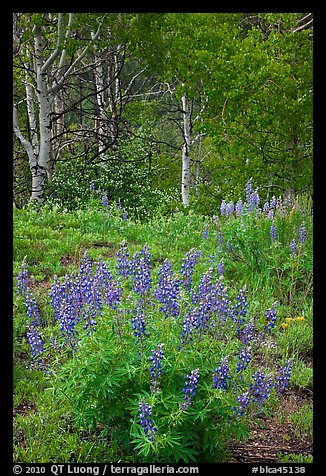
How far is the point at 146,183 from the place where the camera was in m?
14.1

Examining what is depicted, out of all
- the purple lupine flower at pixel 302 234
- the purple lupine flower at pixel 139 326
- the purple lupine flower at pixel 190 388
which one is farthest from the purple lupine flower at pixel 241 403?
the purple lupine flower at pixel 302 234

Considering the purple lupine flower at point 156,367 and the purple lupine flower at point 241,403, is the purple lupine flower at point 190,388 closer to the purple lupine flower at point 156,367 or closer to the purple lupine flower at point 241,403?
the purple lupine flower at point 156,367

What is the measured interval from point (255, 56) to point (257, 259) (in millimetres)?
6731

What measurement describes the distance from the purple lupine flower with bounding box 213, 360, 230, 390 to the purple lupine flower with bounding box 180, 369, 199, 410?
0.15 m

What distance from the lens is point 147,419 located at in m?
3.11

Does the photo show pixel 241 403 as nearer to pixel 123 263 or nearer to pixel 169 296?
pixel 169 296

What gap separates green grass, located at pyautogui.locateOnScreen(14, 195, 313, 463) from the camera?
12.9 feet

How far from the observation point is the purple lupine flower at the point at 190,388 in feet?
10.3

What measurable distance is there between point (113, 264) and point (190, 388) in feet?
10.5

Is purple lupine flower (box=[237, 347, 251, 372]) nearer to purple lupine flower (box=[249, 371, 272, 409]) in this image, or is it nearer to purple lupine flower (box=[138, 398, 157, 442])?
purple lupine flower (box=[249, 371, 272, 409])

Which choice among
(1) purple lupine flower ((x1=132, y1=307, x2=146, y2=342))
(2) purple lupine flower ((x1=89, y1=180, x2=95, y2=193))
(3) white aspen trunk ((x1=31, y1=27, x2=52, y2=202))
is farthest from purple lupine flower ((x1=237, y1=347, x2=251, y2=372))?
(3) white aspen trunk ((x1=31, y1=27, x2=52, y2=202))

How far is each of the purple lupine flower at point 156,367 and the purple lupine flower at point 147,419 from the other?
130 mm

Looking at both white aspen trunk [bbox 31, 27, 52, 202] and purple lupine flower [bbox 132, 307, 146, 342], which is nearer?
purple lupine flower [bbox 132, 307, 146, 342]
